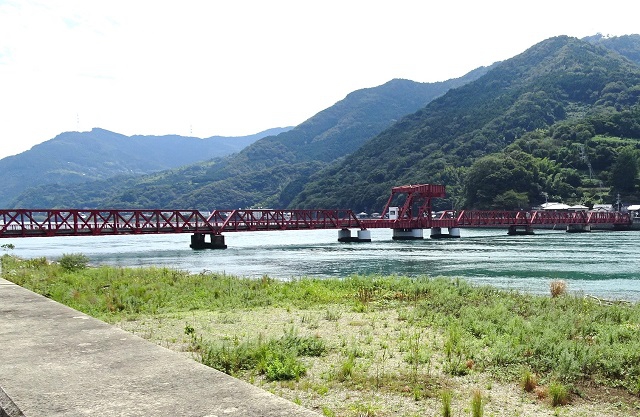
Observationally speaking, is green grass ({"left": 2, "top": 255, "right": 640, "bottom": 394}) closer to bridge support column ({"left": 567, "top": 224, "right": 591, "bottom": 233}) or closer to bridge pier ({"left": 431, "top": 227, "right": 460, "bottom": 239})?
bridge pier ({"left": 431, "top": 227, "right": 460, "bottom": 239})

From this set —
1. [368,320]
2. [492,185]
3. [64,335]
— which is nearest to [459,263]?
[368,320]

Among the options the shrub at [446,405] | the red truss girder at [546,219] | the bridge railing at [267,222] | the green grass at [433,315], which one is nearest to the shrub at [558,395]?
the green grass at [433,315]

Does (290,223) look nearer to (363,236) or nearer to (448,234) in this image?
(363,236)

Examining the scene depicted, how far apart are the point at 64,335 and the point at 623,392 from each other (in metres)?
9.88

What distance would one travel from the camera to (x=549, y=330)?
14.5 metres

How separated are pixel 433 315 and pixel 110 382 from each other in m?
14.1

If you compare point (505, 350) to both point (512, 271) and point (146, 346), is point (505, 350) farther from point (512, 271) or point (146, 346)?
point (512, 271)

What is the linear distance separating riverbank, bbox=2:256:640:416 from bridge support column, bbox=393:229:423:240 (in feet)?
286

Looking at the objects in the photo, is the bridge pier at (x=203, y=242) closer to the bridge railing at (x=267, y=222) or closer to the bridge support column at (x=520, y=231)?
the bridge railing at (x=267, y=222)

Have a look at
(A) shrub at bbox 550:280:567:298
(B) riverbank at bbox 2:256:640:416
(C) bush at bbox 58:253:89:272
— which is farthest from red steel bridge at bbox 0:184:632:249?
(A) shrub at bbox 550:280:567:298

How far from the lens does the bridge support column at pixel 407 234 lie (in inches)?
4402

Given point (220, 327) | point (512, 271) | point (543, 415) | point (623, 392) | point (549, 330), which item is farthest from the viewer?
point (512, 271)

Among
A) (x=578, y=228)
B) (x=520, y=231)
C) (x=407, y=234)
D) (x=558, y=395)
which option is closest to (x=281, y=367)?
(x=558, y=395)

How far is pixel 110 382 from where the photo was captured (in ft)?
17.9
